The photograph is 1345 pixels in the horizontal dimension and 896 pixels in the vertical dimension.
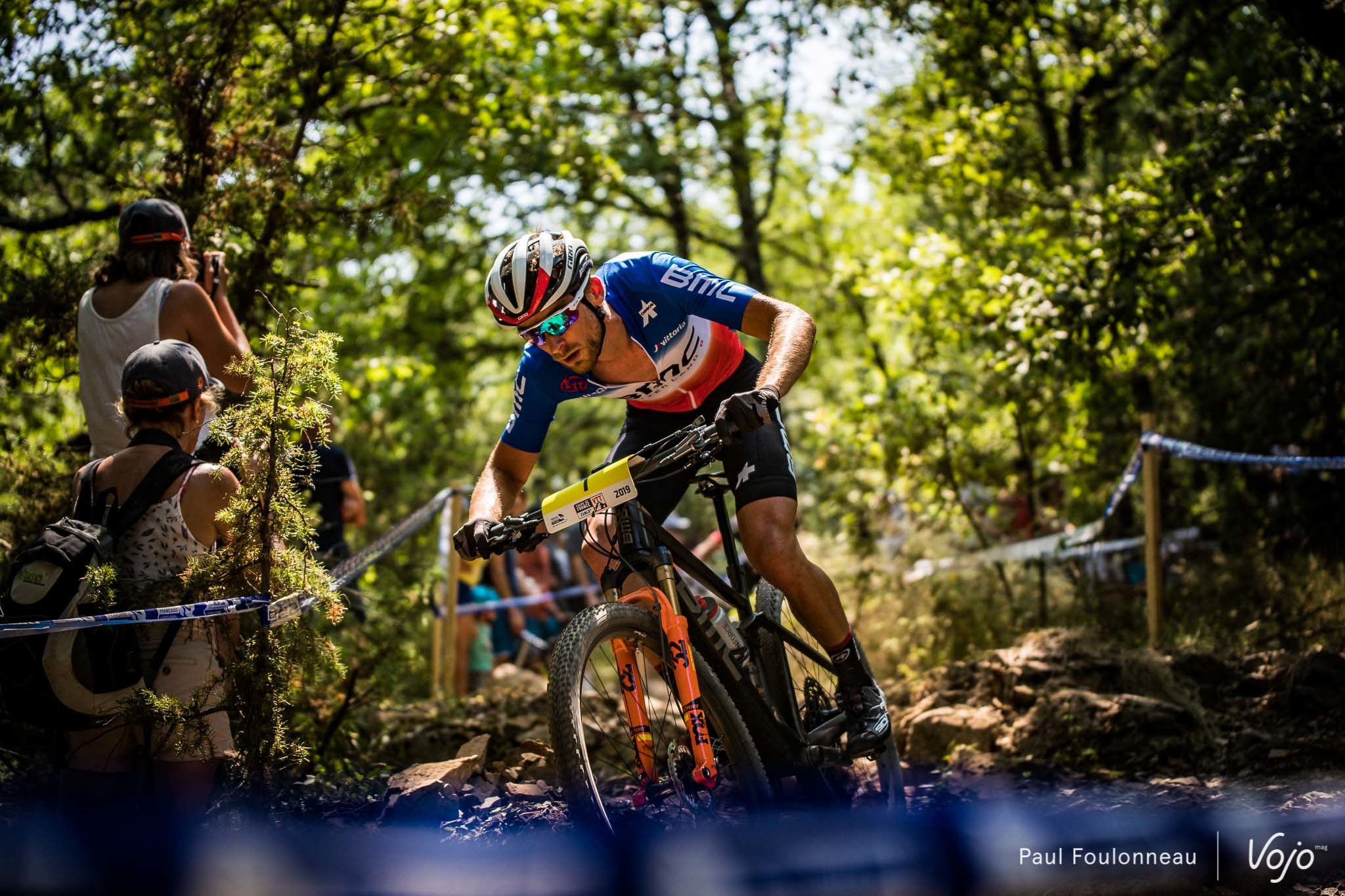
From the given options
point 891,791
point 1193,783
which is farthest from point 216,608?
point 1193,783

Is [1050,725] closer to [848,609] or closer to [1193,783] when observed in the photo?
[1193,783]

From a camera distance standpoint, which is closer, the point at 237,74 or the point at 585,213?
the point at 237,74

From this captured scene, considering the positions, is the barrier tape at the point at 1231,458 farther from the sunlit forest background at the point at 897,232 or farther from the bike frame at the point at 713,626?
the bike frame at the point at 713,626

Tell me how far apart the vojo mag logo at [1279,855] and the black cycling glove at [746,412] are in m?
2.19

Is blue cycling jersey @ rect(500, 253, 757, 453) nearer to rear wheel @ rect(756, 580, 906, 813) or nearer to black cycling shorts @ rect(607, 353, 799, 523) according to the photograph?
black cycling shorts @ rect(607, 353, 799, 523)

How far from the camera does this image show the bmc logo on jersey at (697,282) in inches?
159

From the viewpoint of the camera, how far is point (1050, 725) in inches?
231

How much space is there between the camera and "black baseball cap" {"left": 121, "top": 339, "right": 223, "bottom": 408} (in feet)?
11.6

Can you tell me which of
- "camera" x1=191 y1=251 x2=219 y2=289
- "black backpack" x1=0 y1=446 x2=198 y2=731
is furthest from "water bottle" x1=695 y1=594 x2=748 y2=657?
"camera" x1=191 y1=251 x2=219 y2=289

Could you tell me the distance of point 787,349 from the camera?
3783mm

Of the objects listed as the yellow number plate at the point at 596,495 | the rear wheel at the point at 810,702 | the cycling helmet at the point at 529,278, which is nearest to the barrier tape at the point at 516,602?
the rear wheel at the point at 810,702

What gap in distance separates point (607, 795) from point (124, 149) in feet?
16.7

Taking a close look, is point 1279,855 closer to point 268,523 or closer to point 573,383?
point 573,383

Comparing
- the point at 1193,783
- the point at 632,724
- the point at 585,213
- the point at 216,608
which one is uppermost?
the point at 585,213
